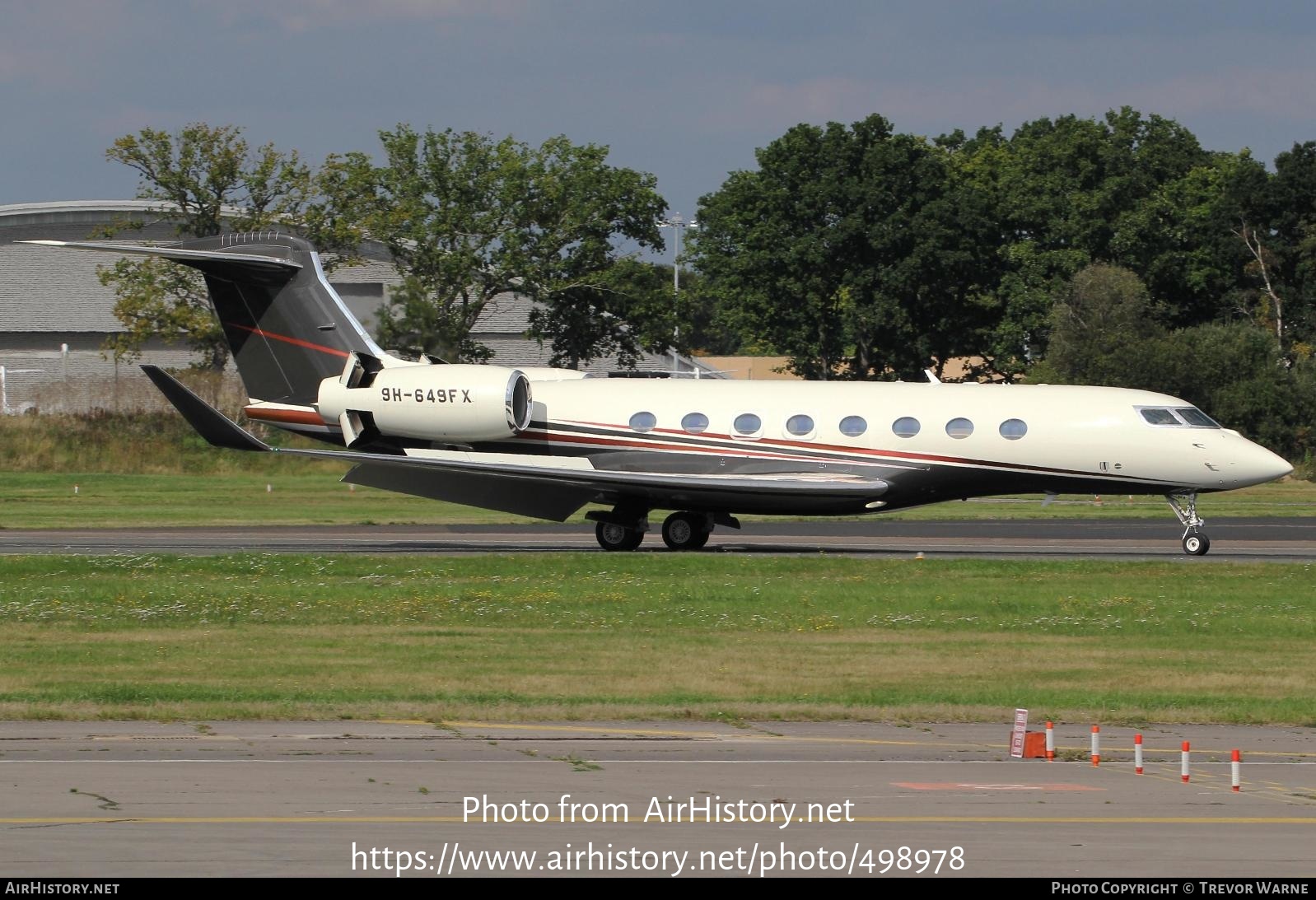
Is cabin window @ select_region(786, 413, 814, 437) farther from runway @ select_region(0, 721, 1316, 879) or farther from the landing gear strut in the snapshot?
runway @ select_region(0, 721, 1316, 879)

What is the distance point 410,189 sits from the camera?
70062 mm

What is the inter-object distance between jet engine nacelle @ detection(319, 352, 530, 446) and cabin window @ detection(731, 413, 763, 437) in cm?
396

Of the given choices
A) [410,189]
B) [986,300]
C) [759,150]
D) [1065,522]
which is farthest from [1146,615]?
[759,150]

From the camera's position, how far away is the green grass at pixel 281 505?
41.4m

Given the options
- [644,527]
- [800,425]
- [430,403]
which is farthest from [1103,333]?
[430,403]

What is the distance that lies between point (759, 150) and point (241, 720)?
76620mm

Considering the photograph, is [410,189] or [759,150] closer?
[410,189]

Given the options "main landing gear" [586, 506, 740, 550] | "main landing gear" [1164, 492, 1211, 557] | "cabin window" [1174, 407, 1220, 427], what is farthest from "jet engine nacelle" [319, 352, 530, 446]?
"main landing gear" [1164, 492, 1211, 557]

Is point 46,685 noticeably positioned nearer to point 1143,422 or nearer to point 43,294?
point 1143,422

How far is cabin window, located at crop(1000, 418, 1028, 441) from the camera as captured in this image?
30.6 metres

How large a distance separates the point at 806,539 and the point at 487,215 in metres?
37.8

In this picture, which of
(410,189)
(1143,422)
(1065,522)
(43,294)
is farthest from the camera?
(43,294)

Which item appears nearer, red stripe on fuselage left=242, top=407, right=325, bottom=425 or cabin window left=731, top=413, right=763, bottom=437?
cabin window left=731, top=413, right=763, bottom=437

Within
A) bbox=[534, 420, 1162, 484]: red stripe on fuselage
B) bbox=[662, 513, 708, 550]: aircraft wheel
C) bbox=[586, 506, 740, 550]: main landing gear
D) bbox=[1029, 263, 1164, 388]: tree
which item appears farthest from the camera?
bbox=[1029, 263, 1164, 388]: tree
